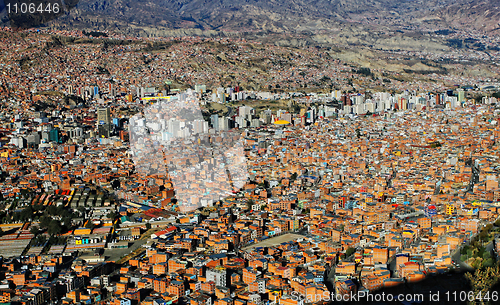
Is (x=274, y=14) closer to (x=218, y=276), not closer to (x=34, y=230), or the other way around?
(x=34, y=230)

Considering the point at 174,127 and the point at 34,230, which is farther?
the point at 174,127

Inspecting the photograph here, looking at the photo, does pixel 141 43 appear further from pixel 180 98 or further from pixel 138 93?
pixel 180 98

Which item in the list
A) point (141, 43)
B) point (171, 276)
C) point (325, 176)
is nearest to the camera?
point (171, 276)

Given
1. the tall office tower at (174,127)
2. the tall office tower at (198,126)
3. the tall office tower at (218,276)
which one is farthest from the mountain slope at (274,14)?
the tall office tower at (218,276)

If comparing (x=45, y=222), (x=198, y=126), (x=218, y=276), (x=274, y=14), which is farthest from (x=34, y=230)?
(x=274, y=14)

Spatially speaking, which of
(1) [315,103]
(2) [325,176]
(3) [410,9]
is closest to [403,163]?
(2) [325,176]

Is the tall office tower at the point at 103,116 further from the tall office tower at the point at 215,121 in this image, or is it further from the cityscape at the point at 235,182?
the tall office tower at the point at 215,121
